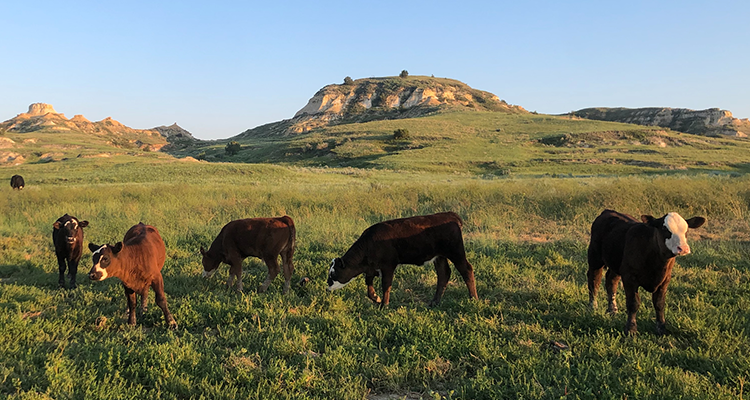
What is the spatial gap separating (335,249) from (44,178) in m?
37.4

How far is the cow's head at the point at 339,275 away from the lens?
6.50 meters

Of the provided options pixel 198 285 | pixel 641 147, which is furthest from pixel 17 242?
pixel 641 147

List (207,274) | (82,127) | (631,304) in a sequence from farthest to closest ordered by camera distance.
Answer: (82,127) → (207,274) → (631,304)

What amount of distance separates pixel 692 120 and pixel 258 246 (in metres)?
142

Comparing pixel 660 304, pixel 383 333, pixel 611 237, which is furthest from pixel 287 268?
pixel 660 304

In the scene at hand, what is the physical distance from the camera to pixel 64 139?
90.5 metres

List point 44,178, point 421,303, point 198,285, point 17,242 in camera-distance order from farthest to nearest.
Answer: point 44,178 → point 17,242 → point 198,285 → point 421,303

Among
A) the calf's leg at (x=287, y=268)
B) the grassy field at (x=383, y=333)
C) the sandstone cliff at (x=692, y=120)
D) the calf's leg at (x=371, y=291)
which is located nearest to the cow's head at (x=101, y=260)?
the grassy field at (x=383, y=333)

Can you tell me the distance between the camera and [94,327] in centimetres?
537

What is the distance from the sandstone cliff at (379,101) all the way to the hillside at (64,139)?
1807 inches

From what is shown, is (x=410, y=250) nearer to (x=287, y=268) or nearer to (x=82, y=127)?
(x=287, y=268)

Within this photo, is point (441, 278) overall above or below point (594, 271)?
below

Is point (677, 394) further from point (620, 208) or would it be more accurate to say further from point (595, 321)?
point (620, 208)

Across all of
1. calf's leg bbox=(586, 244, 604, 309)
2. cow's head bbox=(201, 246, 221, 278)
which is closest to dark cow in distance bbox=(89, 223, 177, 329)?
cow's head bbox=(201, 246, 221, 278)
